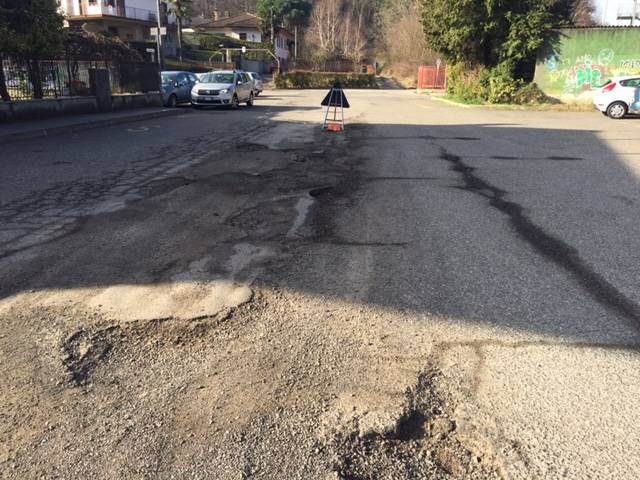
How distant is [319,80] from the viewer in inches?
2357

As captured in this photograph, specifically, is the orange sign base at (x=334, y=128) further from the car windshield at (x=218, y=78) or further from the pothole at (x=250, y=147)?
the car windshield at (x=218, y=78)

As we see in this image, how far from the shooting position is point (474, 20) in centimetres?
2825

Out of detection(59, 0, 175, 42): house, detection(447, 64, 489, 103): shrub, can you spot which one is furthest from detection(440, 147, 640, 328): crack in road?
detection(59, 0, 175, 42): house

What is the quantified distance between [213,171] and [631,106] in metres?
19.3

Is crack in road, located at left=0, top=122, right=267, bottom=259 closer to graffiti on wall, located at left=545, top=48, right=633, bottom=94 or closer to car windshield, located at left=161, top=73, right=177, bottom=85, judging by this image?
car windshield, located at left=161, top=73, right=177, bottom=85

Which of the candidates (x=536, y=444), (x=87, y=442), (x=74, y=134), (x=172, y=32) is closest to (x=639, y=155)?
(x=536, y=444)

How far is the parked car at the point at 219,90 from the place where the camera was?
24.9 m

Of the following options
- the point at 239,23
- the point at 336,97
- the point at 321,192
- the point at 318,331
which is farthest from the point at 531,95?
the point at 239,23

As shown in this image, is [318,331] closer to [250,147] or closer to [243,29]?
[250,147]

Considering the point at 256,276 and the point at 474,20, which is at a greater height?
the point at 474,20

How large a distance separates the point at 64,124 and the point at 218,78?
1194 centimetres

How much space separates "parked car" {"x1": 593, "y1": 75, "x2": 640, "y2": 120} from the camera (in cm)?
2189

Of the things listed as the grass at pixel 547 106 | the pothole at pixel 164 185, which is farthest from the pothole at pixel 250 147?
the grass at pixel 547 106

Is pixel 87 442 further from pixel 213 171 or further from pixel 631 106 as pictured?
pixel 631 106
